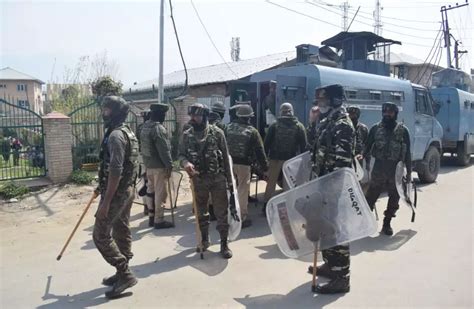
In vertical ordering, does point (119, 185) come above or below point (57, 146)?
below

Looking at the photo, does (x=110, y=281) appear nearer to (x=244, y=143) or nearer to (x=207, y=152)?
(x=207, y=152)

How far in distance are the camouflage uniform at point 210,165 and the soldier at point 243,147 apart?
3.58 ft

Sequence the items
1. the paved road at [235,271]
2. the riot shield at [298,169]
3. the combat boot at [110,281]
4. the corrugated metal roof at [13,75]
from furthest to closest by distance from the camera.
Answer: the corrugated metal roof at [13,75]
the riot shield at [298,169]
the combat boot at [110,281]
the paved road at [235,271]

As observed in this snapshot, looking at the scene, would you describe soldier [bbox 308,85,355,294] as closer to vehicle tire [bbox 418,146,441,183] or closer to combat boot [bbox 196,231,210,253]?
combat boot [bbox 196,231,210,253]

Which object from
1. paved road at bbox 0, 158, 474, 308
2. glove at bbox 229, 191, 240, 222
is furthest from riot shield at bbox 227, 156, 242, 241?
paved road at bbox 0, 158, 474, 308

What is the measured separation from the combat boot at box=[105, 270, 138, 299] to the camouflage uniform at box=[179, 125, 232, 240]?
1209 mm

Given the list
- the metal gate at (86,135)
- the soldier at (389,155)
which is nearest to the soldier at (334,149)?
the soldier at (389,155)

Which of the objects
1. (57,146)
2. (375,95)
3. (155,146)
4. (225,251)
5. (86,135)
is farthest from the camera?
(86,135)

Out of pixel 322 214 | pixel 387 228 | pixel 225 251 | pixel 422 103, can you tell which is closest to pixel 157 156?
pixel 225 251

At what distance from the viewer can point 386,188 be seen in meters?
5.72

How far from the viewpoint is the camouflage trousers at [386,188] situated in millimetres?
5609

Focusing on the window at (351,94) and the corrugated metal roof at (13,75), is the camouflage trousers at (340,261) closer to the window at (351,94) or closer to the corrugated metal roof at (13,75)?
the window at (351,94)

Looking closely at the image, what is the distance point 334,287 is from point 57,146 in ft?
22.0

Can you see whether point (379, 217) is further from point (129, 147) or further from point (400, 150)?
point (129, 147)
